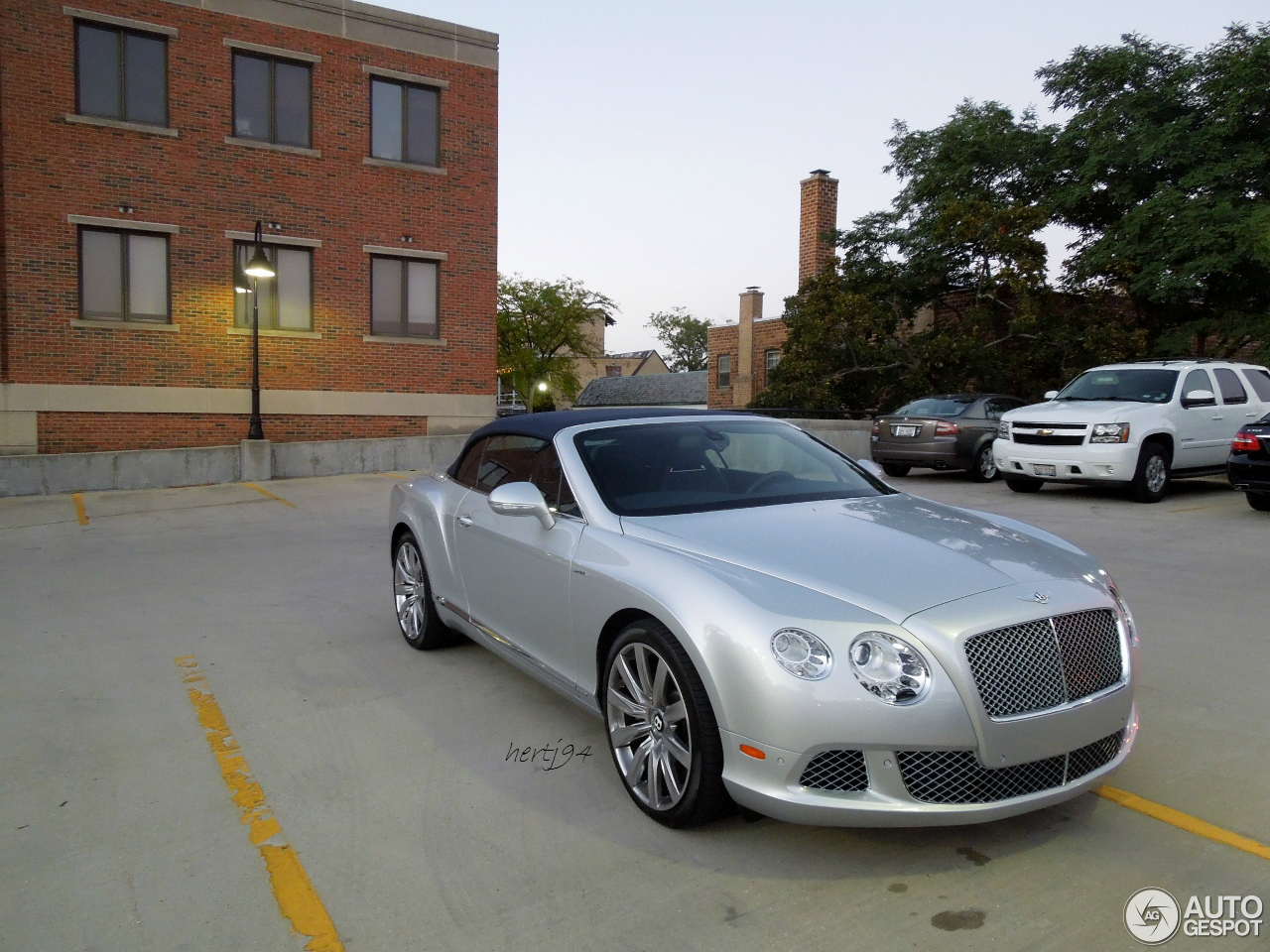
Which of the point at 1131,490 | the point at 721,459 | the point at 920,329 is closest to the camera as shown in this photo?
the point at 721,459

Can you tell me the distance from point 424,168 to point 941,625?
20.4m

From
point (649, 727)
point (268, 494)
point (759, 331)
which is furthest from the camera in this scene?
point (759, 331)

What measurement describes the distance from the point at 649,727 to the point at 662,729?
79 millimetres

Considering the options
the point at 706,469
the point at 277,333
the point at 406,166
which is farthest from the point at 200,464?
the point at 706,469

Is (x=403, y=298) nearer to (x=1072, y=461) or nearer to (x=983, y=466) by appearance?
→ (x=983, y=466)

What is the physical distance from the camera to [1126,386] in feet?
44.1

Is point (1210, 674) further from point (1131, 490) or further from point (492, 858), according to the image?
point (1131, 490)

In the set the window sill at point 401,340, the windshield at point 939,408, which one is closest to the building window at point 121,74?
the window sill at point 401,340

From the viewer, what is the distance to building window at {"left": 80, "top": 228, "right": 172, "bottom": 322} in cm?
1858

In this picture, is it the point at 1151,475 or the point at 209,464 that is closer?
the point at 1151,475

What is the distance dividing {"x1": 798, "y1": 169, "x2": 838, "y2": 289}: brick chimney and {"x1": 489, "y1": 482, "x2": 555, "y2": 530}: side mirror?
30.8 m

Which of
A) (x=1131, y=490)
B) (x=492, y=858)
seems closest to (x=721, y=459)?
(x=492, y=858)

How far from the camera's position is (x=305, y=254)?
20391mm

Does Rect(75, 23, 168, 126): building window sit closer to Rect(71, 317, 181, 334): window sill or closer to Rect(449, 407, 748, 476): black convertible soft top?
Rect(71, 317, 181, 334): window sill
